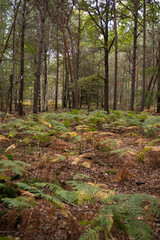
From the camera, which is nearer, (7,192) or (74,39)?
(7,192)

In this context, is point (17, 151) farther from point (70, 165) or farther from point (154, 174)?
point (154, 174)

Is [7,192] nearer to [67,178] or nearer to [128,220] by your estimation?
[67,178]

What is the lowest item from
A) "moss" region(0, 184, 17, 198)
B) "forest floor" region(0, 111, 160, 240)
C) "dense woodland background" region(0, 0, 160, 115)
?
"forest floor" region(0, 111, 160, 240)

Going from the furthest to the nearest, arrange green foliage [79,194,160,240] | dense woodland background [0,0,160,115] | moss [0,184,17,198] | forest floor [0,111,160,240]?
dense woodland background [0,0,160,115]
moss [0,184,17,198]
forest floor [0,111,160,240]
green foliage [79,194,160,240]

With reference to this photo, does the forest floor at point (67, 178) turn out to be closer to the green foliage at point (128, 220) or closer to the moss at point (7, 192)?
the moss at point (7, 192)

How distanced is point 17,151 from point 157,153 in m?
4.16

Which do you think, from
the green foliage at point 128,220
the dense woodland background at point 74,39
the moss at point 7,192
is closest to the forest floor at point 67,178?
the moss at point 7,192

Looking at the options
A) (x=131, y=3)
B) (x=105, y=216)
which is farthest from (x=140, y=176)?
(x=131, y=3)

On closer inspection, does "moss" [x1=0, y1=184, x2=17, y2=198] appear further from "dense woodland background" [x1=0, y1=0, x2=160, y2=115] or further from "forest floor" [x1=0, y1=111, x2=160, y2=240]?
"dense woodland background" [x1=0, y1=0, x2=160, y2=115]

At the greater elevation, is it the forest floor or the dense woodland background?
the dense woodland background

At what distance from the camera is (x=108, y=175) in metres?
3.65

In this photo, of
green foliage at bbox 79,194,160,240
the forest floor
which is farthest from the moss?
green foliage at bbox 79,194,160,240

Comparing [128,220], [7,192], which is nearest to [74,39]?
[7,192]

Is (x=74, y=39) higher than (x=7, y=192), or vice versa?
(x=74, y=39)
